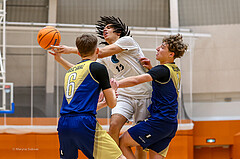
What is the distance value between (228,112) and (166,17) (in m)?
2.38

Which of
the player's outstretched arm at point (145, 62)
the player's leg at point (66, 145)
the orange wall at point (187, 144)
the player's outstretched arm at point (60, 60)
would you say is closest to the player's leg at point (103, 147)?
the player's leg at point (66, 145)

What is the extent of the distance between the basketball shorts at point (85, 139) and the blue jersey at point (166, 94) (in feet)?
2.84

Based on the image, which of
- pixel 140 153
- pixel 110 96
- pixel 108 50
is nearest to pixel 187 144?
pixel 140 153

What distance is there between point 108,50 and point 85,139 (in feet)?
3.41

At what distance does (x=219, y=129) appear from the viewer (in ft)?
21.8

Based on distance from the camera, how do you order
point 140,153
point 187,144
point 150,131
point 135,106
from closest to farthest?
point 150,131 → point 135,106 → point 140,153 → point 187,144

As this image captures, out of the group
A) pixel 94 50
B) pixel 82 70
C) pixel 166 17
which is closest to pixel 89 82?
pixel 82 70

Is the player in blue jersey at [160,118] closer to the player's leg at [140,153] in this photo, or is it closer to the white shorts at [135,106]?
the white shorts at [135,106]

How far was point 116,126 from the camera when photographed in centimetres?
321

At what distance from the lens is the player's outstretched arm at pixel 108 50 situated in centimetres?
305

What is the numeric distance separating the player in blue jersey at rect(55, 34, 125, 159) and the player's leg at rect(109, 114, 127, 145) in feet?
2.58

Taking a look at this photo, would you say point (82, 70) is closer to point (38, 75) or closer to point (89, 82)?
point (89, 82)

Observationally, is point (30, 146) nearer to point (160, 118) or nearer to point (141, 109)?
point (141, 109)

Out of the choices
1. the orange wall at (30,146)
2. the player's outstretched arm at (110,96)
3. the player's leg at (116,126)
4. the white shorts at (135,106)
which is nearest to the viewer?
the player's outstretched arm at (110,96)
